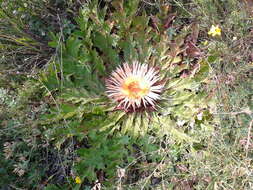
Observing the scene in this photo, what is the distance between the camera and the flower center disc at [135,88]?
2.71 m

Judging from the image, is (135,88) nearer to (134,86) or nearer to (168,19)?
(134,86)

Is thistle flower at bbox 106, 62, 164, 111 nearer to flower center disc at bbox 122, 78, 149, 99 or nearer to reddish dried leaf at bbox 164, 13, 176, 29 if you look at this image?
flower center disc at bbox 122, 78, 149, 99

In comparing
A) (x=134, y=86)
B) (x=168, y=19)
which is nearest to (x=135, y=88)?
(x=134, y=86)

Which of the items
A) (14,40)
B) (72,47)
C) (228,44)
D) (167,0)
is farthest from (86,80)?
(228,44)

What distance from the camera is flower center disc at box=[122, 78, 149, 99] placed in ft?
8.88

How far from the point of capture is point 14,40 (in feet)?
8.84

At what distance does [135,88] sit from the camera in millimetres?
2730

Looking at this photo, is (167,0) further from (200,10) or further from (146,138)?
(146,138)

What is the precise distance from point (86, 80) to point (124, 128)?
A: 49cm

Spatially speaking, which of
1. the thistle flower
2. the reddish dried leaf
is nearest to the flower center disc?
the thistle flower

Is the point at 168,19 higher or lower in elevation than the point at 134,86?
higher

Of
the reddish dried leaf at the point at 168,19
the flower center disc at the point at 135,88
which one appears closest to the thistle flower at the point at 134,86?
the flower center disc at the point at 135,88

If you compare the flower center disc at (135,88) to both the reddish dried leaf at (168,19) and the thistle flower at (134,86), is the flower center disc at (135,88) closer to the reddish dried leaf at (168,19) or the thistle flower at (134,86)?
the thistle flower at (134,86)

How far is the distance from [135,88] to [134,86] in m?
0.02
